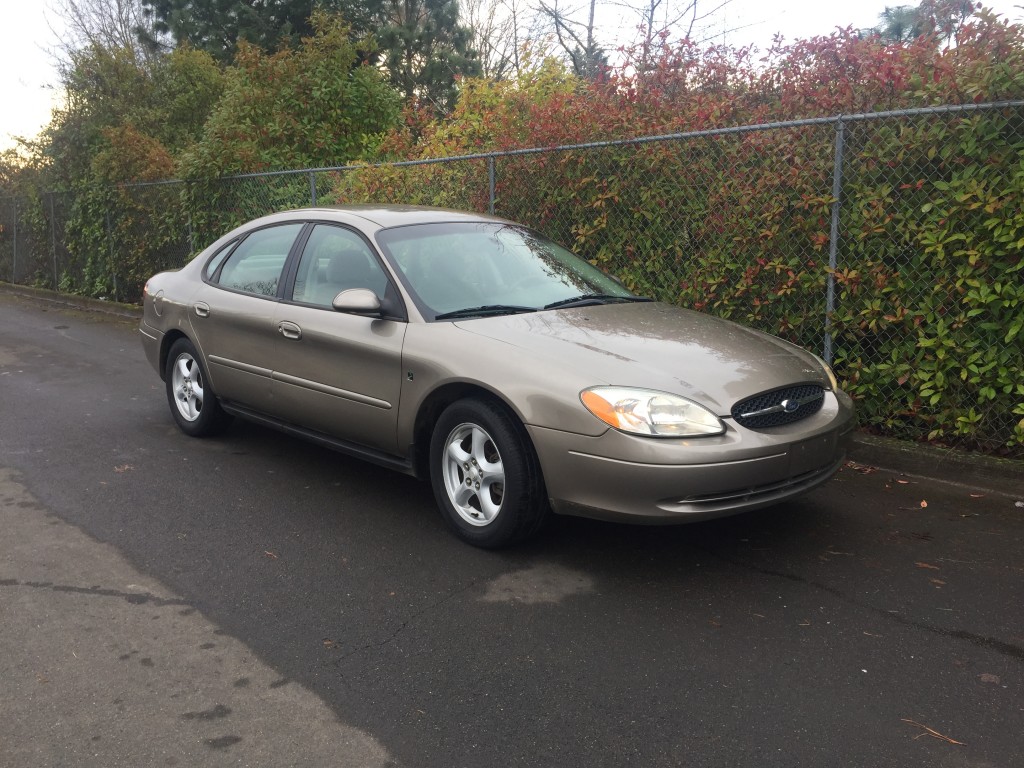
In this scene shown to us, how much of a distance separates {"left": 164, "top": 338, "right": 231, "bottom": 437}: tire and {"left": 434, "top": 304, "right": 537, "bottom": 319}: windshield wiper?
2239 millimetres

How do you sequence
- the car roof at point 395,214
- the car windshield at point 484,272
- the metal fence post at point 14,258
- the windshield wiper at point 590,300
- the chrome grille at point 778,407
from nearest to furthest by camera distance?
the chrome grille at point 778,407
the car windshield at point 484,272
the windshield wiper at point 590,300
the car roof at point 395,214
the metal fence post at point 14,258

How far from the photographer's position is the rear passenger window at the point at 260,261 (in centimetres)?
573

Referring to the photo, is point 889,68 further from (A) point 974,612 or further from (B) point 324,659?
(B) point 324,659

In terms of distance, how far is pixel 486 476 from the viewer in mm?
4348

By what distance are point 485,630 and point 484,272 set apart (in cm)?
220

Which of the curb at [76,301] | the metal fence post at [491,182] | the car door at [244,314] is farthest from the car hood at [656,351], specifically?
the curb at [76,301]

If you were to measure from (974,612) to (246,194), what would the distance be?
10784 millimetres

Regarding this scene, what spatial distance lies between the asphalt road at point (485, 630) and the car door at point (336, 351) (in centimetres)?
48

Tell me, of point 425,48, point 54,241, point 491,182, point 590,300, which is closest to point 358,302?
point 590,300

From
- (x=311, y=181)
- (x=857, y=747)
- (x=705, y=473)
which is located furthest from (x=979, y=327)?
(x=311, y=181)

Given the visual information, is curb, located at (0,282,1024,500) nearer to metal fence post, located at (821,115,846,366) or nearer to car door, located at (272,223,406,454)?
metal fence post, located at (821,115,846,366)

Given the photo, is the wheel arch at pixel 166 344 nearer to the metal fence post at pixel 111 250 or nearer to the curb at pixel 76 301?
the curb at pixel 76 301

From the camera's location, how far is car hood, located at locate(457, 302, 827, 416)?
406cm

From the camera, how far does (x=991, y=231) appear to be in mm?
5434
